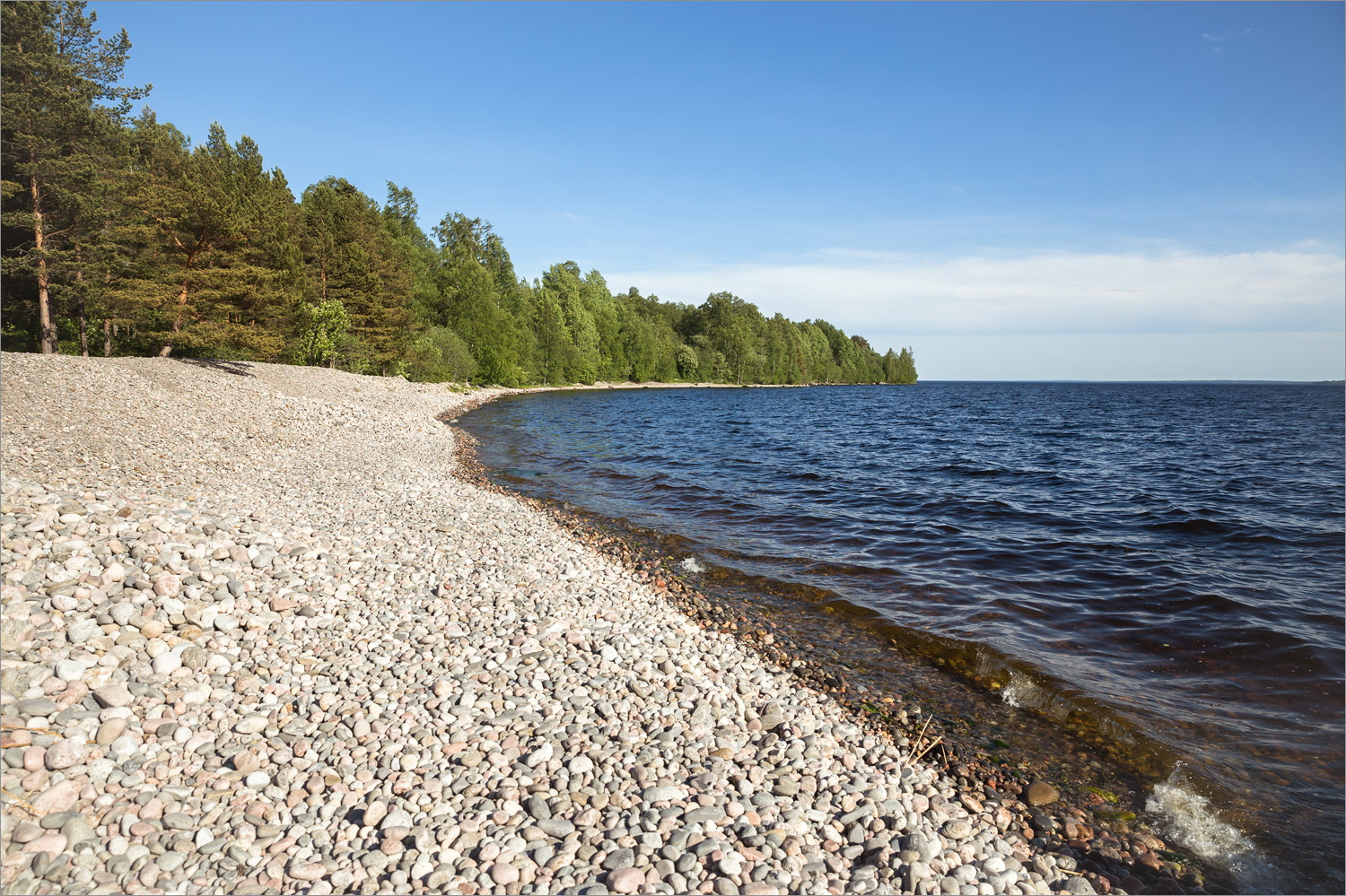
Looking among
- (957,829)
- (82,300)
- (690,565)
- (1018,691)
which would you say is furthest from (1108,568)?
(82,300)

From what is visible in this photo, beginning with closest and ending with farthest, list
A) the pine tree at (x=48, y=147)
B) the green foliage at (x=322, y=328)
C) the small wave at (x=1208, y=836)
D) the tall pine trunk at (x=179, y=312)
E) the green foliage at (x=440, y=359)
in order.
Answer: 1. the small wave at (x=1208, y=836)
2. the pine tree at (x=48, y=147)
3. the tall pine trunk at (x=179, y=312)
4. the green foliage at (x=322, y=328)
5. the green foliage at (x=440, y=359)

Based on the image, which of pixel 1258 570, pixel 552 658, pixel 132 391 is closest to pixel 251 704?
pixel 552 658

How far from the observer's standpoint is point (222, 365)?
3719 centimetres

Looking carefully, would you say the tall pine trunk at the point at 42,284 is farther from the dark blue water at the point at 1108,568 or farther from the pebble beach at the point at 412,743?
the pebble beach at the point at 412,743

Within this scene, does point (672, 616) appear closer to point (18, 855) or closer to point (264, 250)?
point (18, 855)

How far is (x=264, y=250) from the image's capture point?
→ 133 feet

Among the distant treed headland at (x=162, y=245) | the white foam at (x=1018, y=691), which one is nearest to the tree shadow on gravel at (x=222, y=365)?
the distant treed headland at (x=162, y=245)

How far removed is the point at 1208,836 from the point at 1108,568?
9.68m

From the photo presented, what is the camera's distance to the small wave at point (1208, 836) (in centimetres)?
586

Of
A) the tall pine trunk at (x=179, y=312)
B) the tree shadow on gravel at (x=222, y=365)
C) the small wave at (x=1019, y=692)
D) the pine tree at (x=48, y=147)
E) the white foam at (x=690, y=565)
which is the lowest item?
the small wave at (x=1019, y=692)

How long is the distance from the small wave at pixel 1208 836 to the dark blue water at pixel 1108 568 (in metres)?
0.02

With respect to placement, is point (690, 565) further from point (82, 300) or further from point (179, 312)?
point (82, 300)

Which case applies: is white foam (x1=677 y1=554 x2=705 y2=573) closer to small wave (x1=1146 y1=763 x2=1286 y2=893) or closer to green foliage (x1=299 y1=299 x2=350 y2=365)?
small wave (x1=1146 y1=763 x2=1286 y2=893)

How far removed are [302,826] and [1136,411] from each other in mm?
91971
